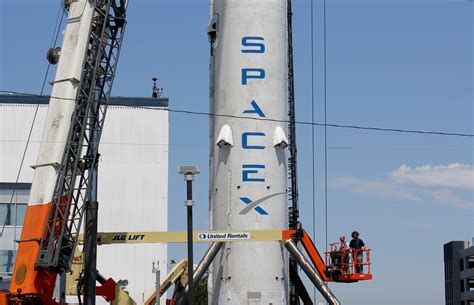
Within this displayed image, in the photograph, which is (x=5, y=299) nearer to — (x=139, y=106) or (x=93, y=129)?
(x=93, y=129)

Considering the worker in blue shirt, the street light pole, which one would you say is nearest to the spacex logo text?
the worker in blue shirt

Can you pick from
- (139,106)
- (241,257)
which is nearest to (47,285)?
(241,257)

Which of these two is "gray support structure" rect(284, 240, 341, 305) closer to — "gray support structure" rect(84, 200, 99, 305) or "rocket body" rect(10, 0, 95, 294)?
"gray support structure" rect(84, 200, 99, 305)

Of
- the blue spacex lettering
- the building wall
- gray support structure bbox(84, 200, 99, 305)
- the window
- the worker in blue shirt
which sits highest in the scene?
the building wall

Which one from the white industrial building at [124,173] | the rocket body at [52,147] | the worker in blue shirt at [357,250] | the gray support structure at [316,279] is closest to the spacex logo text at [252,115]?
Result: the gray support structure at [316,279]

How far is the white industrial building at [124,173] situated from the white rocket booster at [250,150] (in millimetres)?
24526

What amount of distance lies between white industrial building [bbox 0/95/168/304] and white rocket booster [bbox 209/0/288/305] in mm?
24526

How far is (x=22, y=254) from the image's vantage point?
24641 millimetres

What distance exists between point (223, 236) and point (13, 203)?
28.1 metres

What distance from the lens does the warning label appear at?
27.2 meters

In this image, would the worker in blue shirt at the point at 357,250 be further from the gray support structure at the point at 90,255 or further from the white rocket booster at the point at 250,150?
the gray support structure at the point at 90,255

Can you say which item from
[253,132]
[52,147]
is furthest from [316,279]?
[52,147]

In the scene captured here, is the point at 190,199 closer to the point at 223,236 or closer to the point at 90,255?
the point at 90,255

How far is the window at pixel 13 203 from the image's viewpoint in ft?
169
